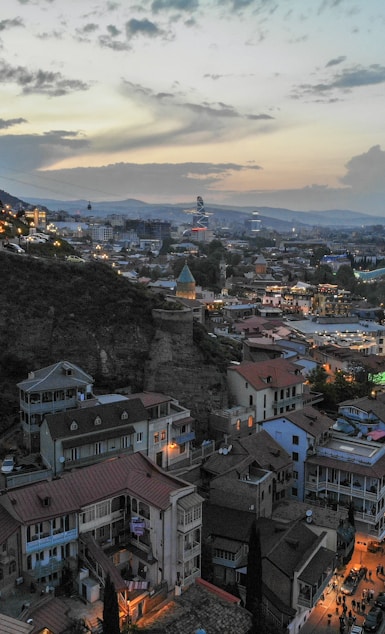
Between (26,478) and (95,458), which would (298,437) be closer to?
(95,458)

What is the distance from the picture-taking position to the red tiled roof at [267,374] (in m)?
28.5

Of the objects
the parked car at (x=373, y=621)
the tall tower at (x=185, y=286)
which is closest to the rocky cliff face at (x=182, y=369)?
the parked car at (x=373, y=621)

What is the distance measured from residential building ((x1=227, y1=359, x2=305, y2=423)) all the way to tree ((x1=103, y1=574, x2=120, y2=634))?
14.7 meters

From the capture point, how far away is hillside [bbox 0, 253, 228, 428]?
28.2 metres

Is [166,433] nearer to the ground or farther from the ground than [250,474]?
farther from the ground

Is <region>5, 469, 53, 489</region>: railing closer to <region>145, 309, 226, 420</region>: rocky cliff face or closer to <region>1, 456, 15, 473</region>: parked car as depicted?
<region>1, 456, 15, 473</region>: parked car

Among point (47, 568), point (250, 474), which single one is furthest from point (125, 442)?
point (47, 568)

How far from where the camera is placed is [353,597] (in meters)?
20.4

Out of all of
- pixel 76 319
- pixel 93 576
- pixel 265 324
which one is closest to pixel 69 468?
pixel 93 576

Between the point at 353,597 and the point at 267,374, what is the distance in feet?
37.6

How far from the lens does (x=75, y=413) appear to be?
20.9 metres

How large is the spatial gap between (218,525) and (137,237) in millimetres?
159728

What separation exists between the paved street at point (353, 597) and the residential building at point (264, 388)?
25.2 ft

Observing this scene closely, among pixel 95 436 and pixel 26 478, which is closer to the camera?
pixel 26 478
